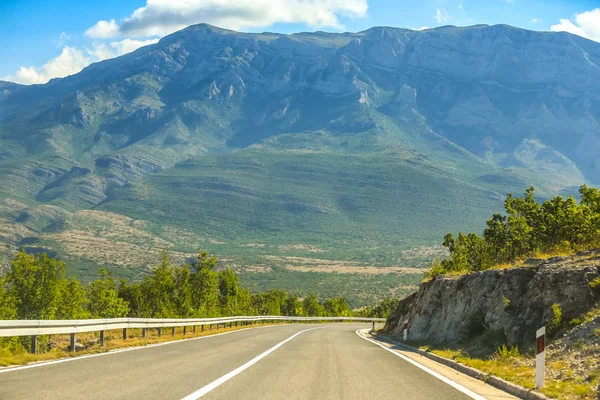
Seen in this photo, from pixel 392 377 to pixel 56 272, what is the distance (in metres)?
46.2

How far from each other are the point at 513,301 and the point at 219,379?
34.4ft

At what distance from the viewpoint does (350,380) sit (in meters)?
13.6

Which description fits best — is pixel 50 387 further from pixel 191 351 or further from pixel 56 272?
pixel 56 272

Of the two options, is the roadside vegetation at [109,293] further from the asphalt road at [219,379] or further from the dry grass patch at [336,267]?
the dry grass patch at [336,267]

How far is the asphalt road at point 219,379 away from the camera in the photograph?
1100 centimetres

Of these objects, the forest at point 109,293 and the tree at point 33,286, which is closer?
the tree at point 33,286

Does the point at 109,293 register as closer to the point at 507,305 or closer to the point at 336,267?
the point at 507,305

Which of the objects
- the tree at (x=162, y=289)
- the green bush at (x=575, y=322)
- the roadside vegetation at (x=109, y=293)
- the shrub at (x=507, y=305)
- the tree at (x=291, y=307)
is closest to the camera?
the green bush at (x=575, y=322)

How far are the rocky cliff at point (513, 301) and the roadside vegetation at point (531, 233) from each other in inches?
104

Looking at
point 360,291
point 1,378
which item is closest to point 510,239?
point 1,378

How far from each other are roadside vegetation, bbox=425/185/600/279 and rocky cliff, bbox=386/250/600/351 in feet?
8.69

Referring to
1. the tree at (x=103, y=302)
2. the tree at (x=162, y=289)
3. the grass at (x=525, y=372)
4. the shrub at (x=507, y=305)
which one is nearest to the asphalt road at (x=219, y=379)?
the grass at (x=525, y=372)

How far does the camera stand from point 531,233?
3634 cm

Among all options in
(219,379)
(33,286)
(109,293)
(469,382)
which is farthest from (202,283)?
(219,379)
